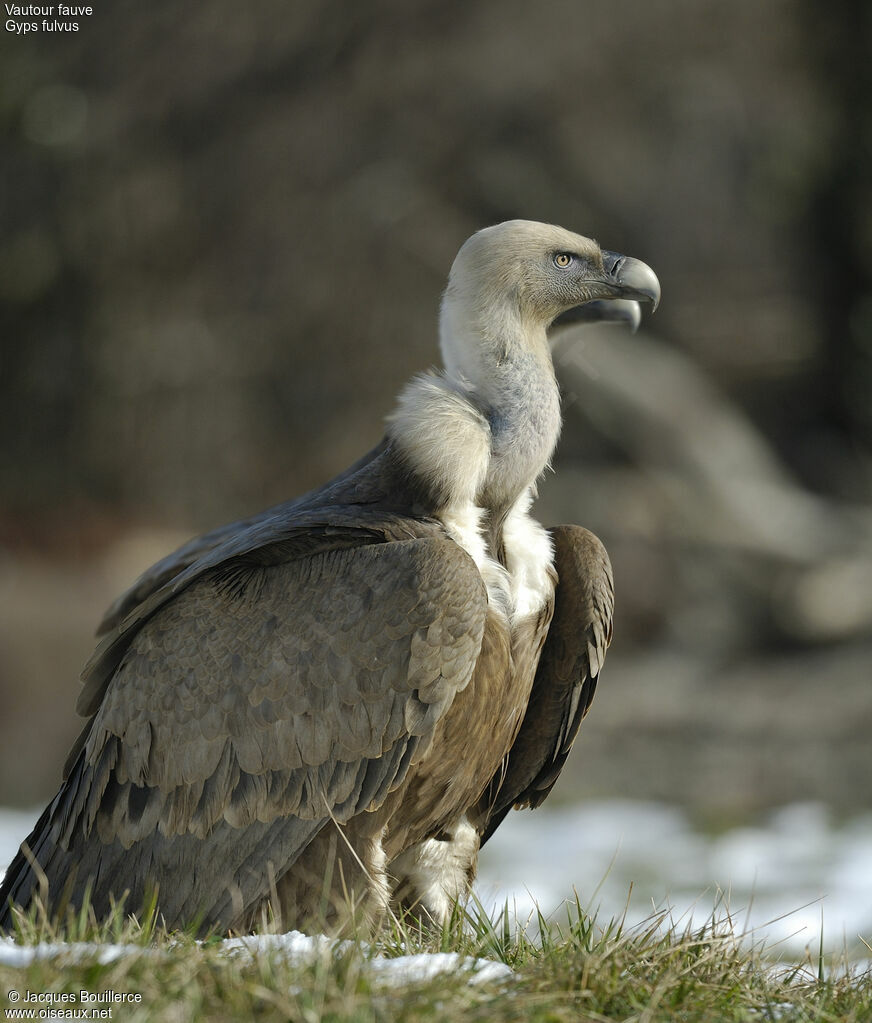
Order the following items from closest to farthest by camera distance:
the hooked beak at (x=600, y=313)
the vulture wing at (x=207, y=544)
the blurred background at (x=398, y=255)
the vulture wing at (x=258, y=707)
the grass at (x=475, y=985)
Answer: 1. the grass at (x=475, y=985)
2. the vulture wing at (x=258, y=707)
3. the vulture wing at (x=207, y=544)
4. the hooked beak at (x=600, y=313)
5. the blurred background at (x=398, y=255)

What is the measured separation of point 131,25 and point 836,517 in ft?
30.7

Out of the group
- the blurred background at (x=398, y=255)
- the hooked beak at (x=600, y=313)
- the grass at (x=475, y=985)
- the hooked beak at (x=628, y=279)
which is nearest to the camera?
the grass at (x=475, y=985)

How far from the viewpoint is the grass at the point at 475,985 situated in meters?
2.65

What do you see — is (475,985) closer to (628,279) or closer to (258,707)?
(258,707)

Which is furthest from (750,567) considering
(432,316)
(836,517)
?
(432,316)

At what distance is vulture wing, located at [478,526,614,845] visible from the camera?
14.2 feet

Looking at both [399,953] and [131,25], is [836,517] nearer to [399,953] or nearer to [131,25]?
[131,25]

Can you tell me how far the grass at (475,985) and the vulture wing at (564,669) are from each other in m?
0.87

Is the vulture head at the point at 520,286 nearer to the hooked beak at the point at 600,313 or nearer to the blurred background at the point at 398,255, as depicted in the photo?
the hooked beak at the point at 600,313

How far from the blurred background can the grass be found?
9.53 meters

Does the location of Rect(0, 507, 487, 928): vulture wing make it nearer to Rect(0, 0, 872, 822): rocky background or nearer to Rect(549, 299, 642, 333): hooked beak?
Rect(549, 299, 642, 333): hooked beak

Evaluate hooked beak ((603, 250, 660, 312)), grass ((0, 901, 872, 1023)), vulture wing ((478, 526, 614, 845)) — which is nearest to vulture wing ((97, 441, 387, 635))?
vulture wing ((478, 526, 614, 845))

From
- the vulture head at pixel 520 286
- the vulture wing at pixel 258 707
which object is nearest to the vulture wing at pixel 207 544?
the vulture wing at pixel 258 707

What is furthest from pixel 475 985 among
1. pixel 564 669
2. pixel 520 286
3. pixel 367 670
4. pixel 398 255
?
pixel 398 255
